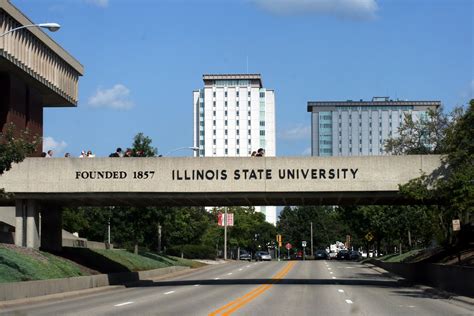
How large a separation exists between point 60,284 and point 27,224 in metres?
6.44

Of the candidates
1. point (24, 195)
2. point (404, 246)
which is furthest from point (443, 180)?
point (404, 246)

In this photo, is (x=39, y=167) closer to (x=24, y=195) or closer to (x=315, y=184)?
(x=24, y=195)

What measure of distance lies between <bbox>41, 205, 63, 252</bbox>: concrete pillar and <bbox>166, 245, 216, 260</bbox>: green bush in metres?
38.2

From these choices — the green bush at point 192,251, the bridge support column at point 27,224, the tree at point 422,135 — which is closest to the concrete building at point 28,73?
the bridge support column at point 27,224

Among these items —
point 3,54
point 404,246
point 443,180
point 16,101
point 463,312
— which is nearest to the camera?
point 463,312

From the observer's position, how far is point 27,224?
34.8m

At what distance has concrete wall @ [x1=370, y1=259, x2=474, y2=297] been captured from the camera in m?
25.6

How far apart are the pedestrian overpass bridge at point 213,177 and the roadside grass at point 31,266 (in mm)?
2613

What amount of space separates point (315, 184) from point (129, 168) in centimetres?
863

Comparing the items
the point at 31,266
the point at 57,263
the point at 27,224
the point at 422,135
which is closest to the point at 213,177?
the point at 57,263

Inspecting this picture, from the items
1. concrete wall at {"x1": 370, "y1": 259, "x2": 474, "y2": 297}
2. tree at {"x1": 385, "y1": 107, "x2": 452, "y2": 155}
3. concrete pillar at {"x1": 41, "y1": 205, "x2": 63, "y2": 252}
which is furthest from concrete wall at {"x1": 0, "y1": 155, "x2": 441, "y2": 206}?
tree at {"x1": 385, "y1": 107, "x2": 452, "y2": 155}

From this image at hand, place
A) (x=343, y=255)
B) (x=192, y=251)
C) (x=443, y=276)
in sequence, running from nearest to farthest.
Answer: (x=443, y=276) < (x=192, y=251) < (x=343, y=255)

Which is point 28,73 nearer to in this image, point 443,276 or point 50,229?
point 50,229

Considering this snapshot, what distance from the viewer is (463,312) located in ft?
66.7
